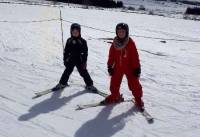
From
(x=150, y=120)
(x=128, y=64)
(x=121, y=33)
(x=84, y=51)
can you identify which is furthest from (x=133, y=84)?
(x=84, y=51)

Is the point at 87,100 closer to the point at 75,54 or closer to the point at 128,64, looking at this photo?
the point at 75,54

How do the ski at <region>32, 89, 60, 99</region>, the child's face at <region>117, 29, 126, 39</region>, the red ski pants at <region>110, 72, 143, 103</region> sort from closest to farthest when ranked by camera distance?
the child's face at <region>117, 29, 126, 39</region>, the red ski pants at <region>110, 72, 143, 103</region>, the ski at <region>32, 89, 60, 99</region>

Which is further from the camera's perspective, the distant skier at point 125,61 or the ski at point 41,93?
the ski at point 41,93

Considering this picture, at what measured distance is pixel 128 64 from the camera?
6828 millimetres

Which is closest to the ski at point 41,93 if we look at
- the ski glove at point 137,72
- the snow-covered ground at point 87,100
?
the snow-covered ground at point 87,100

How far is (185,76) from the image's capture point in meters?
10.6

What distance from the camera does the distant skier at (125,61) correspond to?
6.71 m

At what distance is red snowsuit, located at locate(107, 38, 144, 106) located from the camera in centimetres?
673

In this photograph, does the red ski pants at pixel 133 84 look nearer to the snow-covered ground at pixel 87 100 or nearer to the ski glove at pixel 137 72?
the ski glove at pixel 137 72

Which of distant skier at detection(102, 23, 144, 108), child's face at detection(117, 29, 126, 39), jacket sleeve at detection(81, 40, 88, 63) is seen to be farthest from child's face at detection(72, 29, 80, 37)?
child's face at detection(117, 29, 126, 39)

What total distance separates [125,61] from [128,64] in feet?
0.29

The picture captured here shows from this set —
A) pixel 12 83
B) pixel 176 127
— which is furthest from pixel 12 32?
pixel 176 127

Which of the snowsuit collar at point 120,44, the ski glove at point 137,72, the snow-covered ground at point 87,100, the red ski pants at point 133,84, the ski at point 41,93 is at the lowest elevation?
the snow-covered ground at point 87,100

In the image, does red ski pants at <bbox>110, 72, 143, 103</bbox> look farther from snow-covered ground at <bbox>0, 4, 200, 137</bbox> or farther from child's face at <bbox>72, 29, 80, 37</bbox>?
child's face at <bbox>72, 29, 80, 37</bbox>
